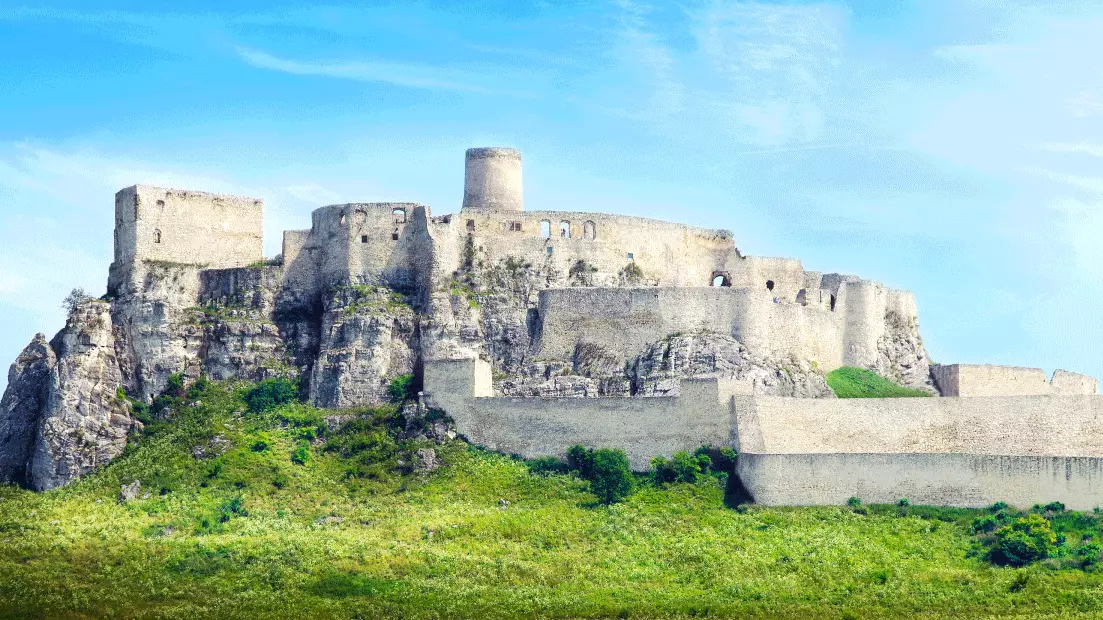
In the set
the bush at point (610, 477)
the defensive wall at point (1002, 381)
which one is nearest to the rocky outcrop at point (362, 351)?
the bush at point (610, 477)

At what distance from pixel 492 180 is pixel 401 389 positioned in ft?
34.4

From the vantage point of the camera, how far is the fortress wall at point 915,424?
241 feet

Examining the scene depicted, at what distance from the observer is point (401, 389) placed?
7988cm

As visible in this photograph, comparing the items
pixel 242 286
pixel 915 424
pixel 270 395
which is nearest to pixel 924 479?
pixel 915 424

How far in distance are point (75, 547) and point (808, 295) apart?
101 ft

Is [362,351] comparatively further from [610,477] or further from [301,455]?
[610,477]

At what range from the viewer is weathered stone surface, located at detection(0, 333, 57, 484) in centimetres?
7875

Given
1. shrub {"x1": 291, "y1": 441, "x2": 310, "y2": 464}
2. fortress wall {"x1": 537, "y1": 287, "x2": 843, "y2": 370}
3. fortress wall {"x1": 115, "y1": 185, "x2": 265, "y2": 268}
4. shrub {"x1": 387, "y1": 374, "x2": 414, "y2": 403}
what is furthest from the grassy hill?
fortress wall {"x1": 115, "y1": 185, "x2": 265, "y2": 268}

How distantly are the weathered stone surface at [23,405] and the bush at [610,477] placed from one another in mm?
19561

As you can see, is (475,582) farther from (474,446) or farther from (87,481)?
(87,481)

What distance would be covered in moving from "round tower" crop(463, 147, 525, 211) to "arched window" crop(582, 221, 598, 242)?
2642 mm

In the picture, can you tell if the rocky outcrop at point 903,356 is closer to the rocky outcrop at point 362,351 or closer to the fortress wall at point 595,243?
the fortress wall at point 595,243

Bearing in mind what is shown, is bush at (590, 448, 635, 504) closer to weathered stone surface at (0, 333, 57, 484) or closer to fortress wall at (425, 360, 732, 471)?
fortress wall at (425, 360, 732, 471)

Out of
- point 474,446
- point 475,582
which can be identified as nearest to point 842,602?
point 475,582
